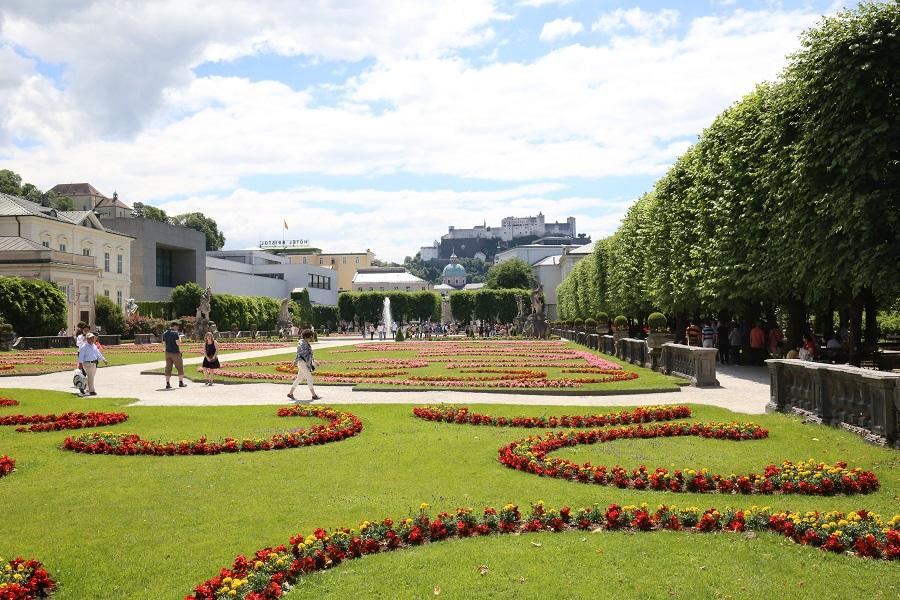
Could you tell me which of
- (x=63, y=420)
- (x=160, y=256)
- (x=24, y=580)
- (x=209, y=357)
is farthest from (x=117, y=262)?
(x=24, y=580)

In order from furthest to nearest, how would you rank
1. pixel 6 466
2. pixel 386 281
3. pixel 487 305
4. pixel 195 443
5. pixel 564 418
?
1. pixel 386 281
2. pixel 487 305
3. pixel 564 418
4. pixel 195 443
5. pixel 6 466

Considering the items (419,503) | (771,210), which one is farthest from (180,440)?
(771,210)

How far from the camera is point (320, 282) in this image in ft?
448

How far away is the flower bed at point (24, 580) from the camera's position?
5926mm

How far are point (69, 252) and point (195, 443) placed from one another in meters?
64.7

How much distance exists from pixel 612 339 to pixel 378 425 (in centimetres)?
2636

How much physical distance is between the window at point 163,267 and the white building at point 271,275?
9.26 meters

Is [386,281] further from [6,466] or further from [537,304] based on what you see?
[6,466]

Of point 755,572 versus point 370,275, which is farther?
point 370,275

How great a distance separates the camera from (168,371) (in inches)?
898

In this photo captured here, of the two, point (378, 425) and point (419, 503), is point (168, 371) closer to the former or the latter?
point (378, 425)

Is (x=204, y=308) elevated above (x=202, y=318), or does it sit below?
above

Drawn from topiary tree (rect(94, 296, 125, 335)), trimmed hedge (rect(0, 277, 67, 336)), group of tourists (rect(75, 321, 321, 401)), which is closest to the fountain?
topiary tree (rect(94, 296, 125, 335))

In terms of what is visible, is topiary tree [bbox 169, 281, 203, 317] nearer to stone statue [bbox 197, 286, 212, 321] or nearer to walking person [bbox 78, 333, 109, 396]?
stone statue [bbox 197, 286, 212, 321]
